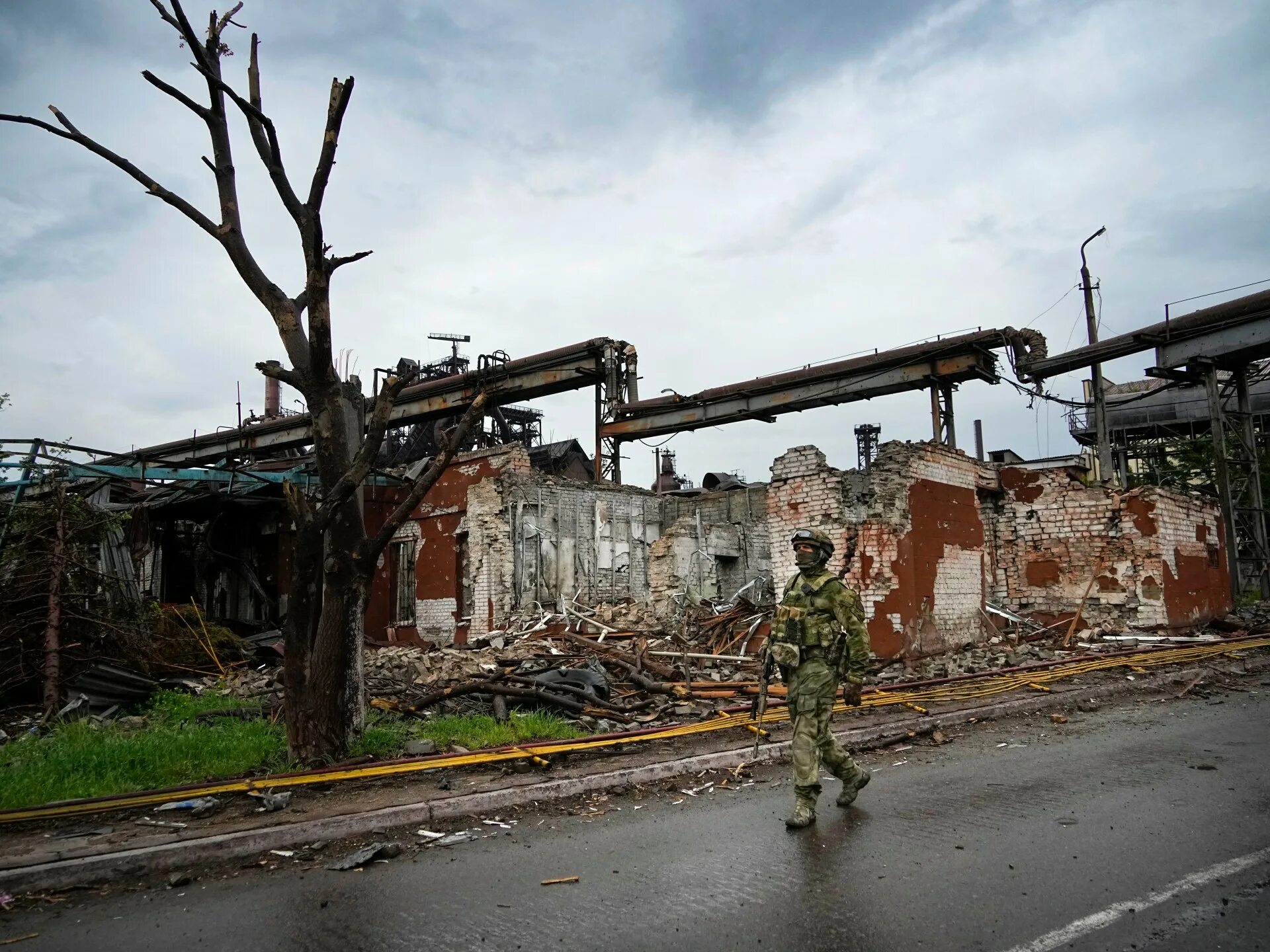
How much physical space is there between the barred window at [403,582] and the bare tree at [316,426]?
1321 cm

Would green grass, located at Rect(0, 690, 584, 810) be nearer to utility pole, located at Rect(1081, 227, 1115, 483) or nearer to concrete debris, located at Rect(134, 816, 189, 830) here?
concrete debris, located at Rect(134, 816, 189, 830)

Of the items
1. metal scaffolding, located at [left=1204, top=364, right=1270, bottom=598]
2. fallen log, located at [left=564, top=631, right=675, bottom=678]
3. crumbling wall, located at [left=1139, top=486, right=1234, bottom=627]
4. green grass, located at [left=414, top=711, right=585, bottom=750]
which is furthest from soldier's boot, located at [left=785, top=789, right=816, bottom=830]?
metal scaffolding, located at [left=1204, top=364, right=1270, bottom=598]

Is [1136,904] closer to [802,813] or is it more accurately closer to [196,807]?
[802,813]

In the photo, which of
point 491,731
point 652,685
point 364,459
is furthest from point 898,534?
point 364,459

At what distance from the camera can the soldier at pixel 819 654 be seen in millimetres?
5617

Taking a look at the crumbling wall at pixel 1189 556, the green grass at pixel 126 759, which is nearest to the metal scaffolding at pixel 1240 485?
the crumbling wall at pixel 1189 556

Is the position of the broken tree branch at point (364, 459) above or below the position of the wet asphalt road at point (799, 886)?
above

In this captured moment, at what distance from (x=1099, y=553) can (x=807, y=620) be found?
12116mm

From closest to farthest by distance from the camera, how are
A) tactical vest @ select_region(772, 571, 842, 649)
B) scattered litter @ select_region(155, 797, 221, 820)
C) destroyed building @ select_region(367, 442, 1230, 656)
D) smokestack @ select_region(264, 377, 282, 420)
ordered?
scattered litter @ select_region(155, 797, 221, 820) → tactical vest @ select_region(772, 571, 842, 649) → destroyed building @ select_region(367, 442, 1230, 656) → smokestack @ select_region(264, 377, 282, 420)

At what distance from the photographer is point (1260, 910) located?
3.60 metres

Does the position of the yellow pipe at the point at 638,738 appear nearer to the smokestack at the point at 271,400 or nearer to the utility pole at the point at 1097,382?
the utility pole at the point at 1097,382

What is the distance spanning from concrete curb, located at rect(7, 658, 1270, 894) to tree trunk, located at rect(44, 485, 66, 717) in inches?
250

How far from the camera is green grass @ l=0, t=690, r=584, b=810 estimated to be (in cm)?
595

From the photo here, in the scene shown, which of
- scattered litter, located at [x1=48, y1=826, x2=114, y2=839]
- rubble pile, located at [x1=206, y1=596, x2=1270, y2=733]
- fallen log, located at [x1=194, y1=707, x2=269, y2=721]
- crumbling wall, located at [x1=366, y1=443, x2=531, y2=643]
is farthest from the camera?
crumbling wall, located at [x1=366, y1=443, x2=531, y2=643]
